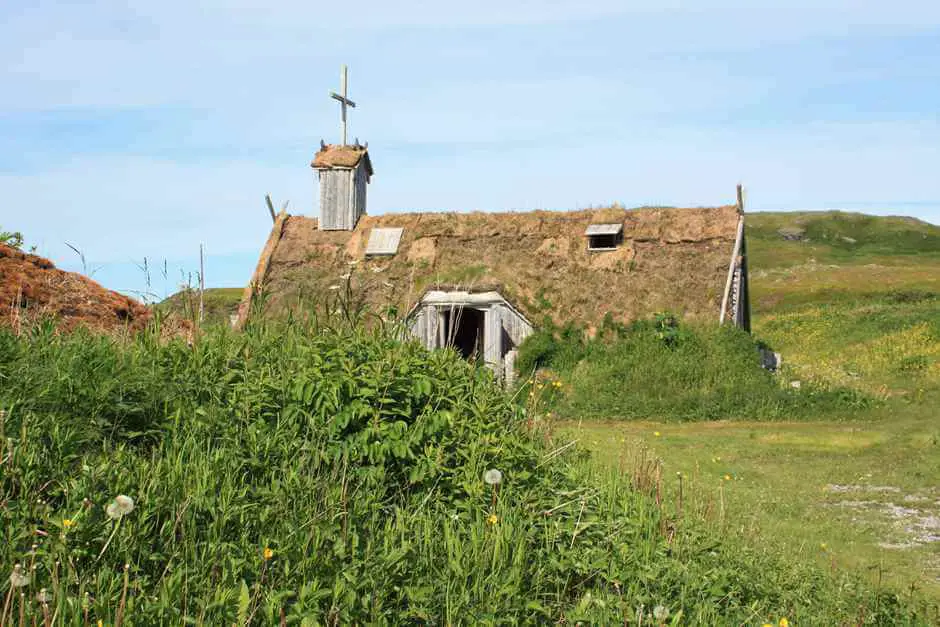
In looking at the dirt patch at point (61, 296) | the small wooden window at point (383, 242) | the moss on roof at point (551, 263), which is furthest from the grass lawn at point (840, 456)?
the small wooden window at point (383, 242)

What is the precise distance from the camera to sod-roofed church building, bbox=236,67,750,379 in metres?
21.5

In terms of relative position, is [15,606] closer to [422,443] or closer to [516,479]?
[422,443]

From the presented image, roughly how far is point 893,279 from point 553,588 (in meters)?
54.8

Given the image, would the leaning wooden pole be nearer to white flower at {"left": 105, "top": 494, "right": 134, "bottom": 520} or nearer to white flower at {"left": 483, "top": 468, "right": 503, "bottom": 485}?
white flower at {"left": 483, "top": 468, "right": 503, "bottom": 485}

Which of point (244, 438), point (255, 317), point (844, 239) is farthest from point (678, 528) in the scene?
point (844, 239)

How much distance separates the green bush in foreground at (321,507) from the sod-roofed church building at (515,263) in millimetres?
13286

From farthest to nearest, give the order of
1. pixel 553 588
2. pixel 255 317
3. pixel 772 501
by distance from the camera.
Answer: pixel 772 501
pixel 255 317
pixel 553 588

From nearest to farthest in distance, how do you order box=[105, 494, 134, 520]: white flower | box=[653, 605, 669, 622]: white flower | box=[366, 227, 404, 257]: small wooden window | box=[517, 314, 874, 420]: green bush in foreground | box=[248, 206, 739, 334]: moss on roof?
box=[105, 494, 134, 520]: white flower, box=[653, 605, 669, 622]: white flower, box=[517, 314, 874, 420]: green bush in foreground, box=[248, 206, 739, 334]: moss on roof, box=[366, 227, 404, 257]: small wooden window

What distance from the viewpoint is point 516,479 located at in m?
6.40

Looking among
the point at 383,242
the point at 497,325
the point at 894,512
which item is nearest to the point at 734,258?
the point at 497,325

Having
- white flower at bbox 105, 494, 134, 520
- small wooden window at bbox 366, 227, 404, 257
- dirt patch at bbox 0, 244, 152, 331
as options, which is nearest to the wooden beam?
small wooden window at bbox 366, 227, 404, 257

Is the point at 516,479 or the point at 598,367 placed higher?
the point at 516,479

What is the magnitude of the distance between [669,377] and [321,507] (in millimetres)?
14315

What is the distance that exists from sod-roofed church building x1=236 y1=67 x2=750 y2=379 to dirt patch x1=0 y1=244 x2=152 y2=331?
31.5ft
